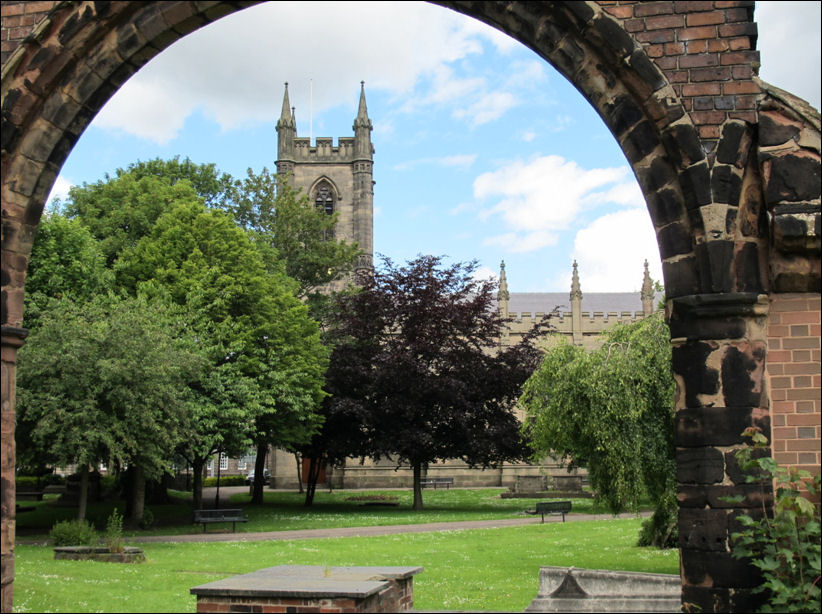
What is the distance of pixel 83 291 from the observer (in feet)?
78.0

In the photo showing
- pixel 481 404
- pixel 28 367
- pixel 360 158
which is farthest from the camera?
pixel 360 158

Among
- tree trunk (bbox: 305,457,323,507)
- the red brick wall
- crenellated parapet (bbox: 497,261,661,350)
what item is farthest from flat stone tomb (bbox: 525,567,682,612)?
crenellated parapet (bbox: 497,261,661,350)

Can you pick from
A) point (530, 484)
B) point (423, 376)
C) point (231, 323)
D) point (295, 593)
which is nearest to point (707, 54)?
point (295, 593)

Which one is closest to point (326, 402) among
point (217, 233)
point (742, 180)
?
point (217, 233)

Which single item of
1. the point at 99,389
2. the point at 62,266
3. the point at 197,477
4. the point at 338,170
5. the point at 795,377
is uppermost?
the point at 338,170

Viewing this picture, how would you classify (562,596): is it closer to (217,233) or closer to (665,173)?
(665,173)

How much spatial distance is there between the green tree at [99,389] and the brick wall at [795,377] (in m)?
15.7

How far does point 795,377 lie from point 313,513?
2522 centimetres

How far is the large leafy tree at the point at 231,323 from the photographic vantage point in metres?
24.5

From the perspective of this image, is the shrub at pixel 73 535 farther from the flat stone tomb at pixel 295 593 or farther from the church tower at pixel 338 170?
the church tower at pixel 338 170

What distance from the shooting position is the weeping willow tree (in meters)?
14.8

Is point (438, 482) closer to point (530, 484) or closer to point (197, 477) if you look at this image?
point (530, 484)

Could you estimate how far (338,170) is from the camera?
2466 inches

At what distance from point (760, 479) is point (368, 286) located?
27.8 m
